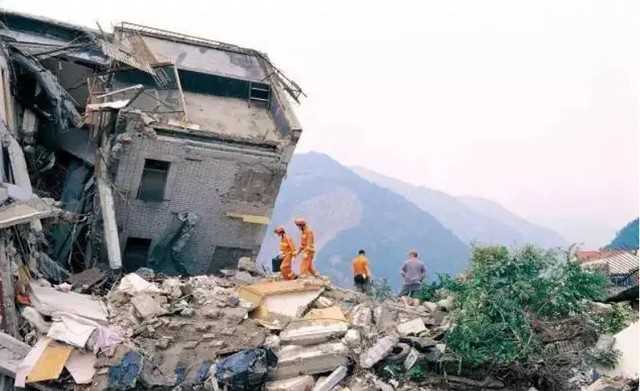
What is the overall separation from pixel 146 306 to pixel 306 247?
2809 millimetres

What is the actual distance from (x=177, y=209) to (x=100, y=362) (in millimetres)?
6134

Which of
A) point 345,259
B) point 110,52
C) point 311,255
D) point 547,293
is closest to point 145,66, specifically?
point 110,52

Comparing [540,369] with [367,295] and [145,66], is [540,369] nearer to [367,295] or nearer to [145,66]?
[367,295]

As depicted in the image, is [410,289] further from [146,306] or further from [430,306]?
[146,306]

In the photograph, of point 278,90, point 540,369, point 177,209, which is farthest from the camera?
point 278,90

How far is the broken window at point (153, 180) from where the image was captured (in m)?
15.0

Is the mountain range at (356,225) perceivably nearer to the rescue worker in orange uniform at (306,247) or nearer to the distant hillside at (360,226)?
the distant hillside at (360,226)

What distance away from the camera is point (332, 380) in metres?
10.1

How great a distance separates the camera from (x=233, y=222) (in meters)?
15.9

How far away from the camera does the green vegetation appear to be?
10.2m

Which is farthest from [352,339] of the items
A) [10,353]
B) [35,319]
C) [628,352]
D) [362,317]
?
[10,353]

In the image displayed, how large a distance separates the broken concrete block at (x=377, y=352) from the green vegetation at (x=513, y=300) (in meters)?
0.79

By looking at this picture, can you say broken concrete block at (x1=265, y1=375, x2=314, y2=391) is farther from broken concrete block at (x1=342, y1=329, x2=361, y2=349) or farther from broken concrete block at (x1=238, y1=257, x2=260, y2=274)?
broken concrete block at (x1=238, y1=257, x2=260, y2=274)

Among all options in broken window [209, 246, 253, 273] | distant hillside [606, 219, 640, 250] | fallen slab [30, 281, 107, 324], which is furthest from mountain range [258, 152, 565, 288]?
fallen slab [30, 281, 107, 324]
